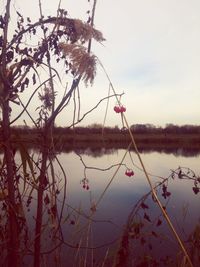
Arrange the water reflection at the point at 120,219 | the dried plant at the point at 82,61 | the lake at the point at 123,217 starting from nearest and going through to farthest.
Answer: the dried plant at the point at 82,61
the water reflection at the point at 120,219
the lake at the point at 123,217

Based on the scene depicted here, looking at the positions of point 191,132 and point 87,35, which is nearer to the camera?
point 87,35

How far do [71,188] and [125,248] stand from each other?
38.8 ft

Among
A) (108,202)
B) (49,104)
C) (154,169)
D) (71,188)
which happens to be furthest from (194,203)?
(49,104)

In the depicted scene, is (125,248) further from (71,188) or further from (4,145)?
(71,188)

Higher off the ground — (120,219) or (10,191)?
(10,191)

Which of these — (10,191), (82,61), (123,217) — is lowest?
(123,217)

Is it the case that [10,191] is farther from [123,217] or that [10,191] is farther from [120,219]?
[123,217]

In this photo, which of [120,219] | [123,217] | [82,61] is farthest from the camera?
[123,217]

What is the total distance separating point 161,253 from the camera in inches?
265

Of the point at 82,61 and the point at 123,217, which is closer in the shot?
the point at 82,61

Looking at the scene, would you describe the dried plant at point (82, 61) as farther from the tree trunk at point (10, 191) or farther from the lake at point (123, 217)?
the lake at point (123, 217)

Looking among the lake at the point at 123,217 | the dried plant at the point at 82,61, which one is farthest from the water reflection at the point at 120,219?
the dried plant at the point at 82,61

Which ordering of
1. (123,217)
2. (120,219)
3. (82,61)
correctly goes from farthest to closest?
(123,217), (120,219), (82,61)

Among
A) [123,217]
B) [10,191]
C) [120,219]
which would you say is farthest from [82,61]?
[123,217]
